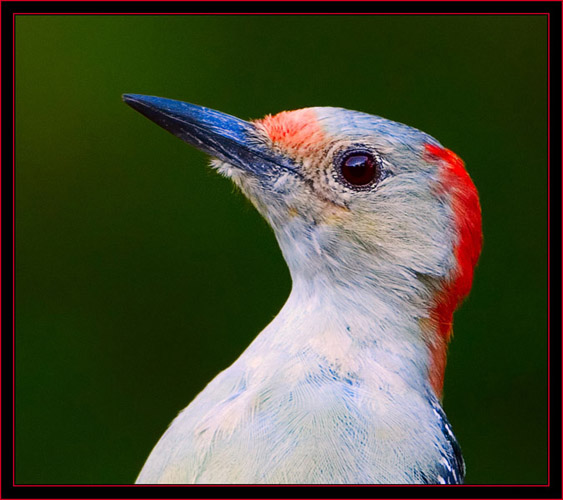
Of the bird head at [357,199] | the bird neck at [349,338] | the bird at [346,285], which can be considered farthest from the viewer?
the bird head at [357,199]

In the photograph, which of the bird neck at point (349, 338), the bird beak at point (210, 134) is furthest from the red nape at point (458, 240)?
the bird beak at point (210, 134)

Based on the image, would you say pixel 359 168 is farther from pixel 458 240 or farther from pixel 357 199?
pixel 458 240

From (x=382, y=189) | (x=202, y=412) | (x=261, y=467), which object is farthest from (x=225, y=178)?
(x=261, y=467)

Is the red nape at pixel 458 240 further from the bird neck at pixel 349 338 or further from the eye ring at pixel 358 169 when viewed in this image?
the eye ring at pixel 358 169

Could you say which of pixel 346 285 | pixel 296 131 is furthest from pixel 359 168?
pixel 346 285

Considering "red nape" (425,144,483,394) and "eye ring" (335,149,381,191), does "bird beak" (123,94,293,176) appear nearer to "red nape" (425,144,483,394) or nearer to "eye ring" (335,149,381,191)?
"eye ring" (335,149,381,191)

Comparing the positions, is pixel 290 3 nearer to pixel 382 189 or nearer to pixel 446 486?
pixel 382 189

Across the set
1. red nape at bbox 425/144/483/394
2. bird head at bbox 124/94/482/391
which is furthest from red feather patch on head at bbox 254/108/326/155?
red nape at bbox 425/144/483/394

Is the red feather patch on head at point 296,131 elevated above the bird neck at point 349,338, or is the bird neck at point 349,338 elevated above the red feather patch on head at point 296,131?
the red feather patch on head at point 296,131
